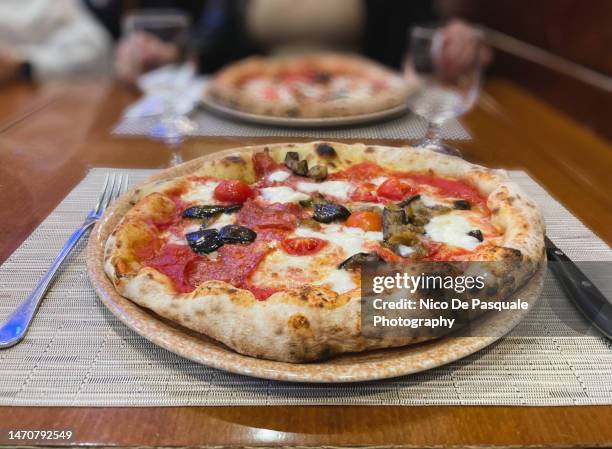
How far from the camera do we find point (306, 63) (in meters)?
3.58

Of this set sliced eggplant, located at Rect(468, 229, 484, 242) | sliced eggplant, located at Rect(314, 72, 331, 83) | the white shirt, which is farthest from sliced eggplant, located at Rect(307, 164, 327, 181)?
the white shirt

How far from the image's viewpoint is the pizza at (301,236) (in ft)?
3.52

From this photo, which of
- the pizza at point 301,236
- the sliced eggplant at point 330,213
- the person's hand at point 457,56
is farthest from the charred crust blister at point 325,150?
the person's hand at point 457,56

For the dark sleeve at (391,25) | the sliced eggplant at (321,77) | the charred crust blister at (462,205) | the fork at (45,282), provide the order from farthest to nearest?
1. the dark sleeve at (391,25)
2. the sliced eggplant at (321,77)
3. the charred crust blister at (462,205)
4. the fork at (45,282)

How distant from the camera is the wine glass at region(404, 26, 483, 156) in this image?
2.57 meters

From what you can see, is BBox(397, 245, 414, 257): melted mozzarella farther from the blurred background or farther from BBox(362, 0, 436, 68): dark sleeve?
BBox(362, 0, 436, 68): dark sleeve

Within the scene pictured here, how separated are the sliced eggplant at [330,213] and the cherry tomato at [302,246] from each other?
13 centimetres

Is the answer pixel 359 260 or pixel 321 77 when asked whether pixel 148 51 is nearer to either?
pixel 321 77

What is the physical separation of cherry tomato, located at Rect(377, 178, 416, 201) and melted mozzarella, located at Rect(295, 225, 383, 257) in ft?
0.76

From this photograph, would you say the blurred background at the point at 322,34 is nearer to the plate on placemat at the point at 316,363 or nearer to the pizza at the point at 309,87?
the pizza at the point at 309,87

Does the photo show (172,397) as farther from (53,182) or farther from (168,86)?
(168,86)

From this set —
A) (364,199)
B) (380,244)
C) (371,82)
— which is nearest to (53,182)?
(364,199)

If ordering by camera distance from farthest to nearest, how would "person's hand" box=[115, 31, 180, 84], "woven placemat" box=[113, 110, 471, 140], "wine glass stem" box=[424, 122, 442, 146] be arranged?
"person's hand" box=[115, 31, 180, 84] < "woven placemat" box=[113, 110, 471, 140] < "wine glass stem" box=[424, 122, 442, 146]

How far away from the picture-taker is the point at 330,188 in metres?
1.72
